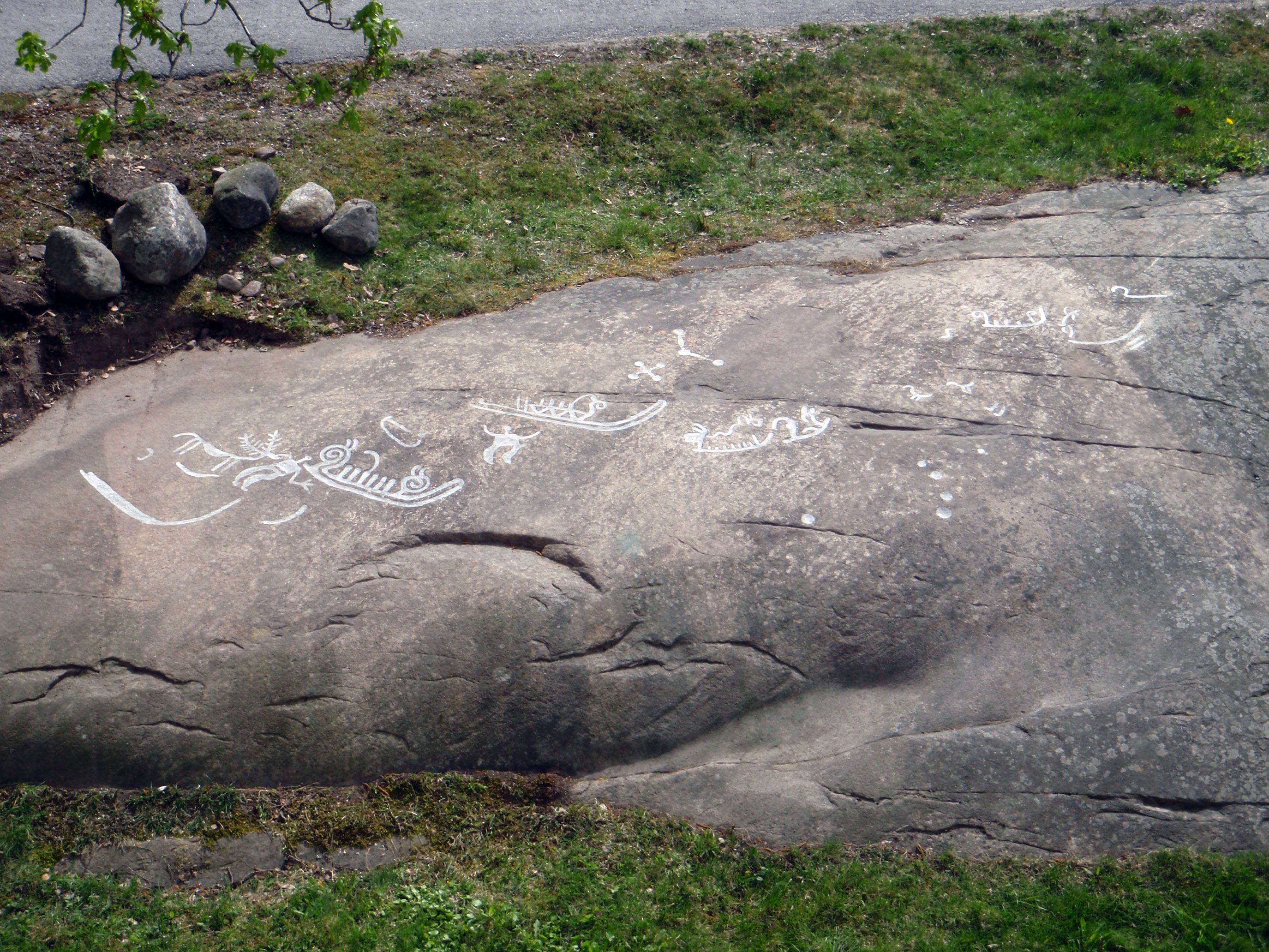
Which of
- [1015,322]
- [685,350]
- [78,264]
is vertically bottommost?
[685,350]

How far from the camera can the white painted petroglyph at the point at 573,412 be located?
5.90 meters

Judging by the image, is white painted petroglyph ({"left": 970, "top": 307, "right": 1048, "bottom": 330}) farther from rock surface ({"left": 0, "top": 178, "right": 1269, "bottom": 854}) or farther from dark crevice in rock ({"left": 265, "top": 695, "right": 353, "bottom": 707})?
dark crevice in rock ({"left": 265, "top": 695, "right": 353, "bottom": 707})

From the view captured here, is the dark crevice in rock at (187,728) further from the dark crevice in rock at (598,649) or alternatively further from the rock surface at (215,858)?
the dark crevice in rock at (598,649)

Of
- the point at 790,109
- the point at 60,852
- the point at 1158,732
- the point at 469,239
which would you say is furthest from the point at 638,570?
the point at 790,109

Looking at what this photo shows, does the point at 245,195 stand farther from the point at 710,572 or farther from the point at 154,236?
the point at 710,572

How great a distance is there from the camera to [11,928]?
13.6ft

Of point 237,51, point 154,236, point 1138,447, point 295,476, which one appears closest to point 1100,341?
point 1138,447

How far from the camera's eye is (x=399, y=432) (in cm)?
587

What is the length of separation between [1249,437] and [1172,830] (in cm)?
265

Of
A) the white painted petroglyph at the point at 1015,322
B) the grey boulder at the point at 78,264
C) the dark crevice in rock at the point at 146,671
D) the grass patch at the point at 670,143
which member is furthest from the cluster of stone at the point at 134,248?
the white painted petroglyph at the point at 1015,322

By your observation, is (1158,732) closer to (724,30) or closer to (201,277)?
(201,277)

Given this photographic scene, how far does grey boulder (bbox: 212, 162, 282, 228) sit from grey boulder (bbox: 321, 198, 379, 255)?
1.65ft

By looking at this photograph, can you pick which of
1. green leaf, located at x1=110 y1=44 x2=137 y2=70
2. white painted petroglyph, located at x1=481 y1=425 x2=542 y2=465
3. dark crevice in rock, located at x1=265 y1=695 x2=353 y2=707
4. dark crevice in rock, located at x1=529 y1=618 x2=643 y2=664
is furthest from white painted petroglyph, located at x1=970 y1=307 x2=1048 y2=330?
green leaf, located at x1=110 y1=44 x2=137 y2=70

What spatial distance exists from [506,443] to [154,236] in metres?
3.25
